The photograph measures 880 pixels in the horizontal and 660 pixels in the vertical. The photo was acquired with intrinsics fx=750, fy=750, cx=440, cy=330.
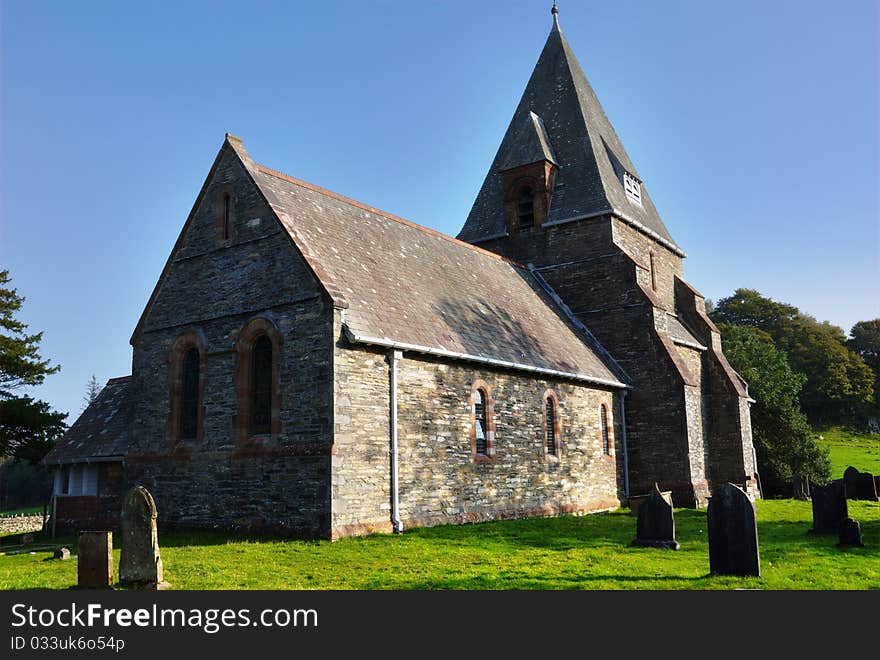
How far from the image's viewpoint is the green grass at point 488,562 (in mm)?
10281

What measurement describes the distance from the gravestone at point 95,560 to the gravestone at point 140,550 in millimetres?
206

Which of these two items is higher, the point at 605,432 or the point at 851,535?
the point at 605,432

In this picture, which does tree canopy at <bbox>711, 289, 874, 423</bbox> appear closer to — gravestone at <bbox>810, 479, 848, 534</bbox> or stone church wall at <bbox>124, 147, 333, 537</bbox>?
gravestone at <bbox>810, 479, 848, 534</bbox>

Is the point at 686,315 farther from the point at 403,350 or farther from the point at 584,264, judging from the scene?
the point at 403,350

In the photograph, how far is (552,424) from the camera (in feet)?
72.1

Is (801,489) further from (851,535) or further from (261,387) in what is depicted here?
(261,387)

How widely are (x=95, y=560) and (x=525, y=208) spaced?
23.8 meters

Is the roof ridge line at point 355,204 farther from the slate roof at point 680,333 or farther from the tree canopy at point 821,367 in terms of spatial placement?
the tree canopy at point 821,367

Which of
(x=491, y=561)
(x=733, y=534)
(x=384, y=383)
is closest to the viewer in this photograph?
(x=733, y=534)

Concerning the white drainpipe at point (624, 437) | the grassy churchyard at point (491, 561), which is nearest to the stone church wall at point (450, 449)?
the grassy churchyard at point (491, 561)

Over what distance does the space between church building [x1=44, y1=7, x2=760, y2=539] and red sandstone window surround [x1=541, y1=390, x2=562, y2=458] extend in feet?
0.19

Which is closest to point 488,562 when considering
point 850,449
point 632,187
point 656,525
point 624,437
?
point 656,525

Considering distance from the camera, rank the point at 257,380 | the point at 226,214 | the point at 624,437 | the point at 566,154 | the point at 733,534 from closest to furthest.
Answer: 1. the point at 733,534
2. the point at 257,380
3. the point at 226,214
4. the point at 624,437
5. the point at 566,154

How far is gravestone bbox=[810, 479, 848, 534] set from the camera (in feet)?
50.5
